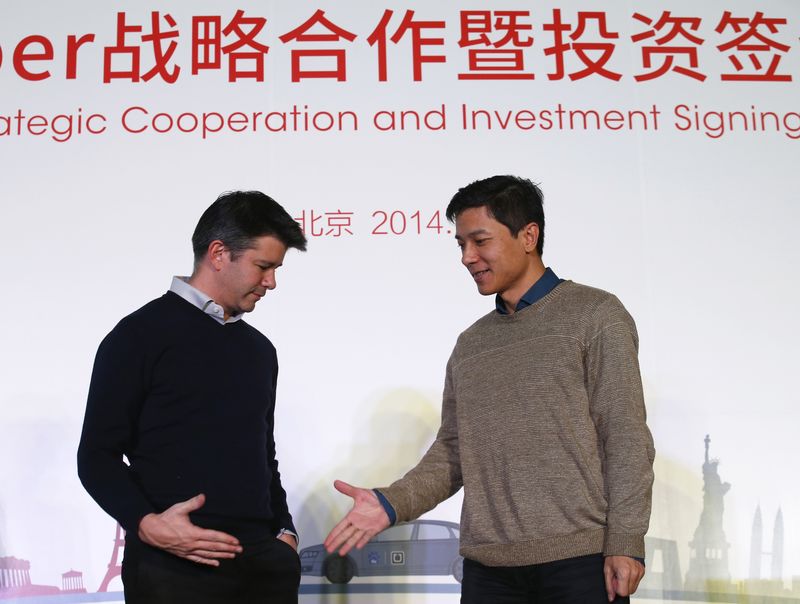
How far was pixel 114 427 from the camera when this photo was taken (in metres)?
1.85

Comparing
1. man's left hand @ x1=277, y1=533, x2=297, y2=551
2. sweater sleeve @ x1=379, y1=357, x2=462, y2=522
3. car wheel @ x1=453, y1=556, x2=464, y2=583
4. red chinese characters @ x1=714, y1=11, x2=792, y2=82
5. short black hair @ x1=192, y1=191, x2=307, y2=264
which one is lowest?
car wheel @ x1=453, y1=556, x2=464, y2=583

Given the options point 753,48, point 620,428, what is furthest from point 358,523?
point 753,48

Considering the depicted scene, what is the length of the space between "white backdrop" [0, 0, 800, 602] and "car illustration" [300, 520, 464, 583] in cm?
5

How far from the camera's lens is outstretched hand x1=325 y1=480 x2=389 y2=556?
1.90m

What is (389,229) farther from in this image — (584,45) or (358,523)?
(358,523)

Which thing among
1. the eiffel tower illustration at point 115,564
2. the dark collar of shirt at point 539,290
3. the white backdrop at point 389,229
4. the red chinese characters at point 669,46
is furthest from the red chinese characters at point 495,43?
the eiffel tower illustration at point 115,564

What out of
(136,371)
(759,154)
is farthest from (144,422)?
(759,154)

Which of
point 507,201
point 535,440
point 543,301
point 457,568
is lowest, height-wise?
point 457,568

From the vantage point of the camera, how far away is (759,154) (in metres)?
3.21

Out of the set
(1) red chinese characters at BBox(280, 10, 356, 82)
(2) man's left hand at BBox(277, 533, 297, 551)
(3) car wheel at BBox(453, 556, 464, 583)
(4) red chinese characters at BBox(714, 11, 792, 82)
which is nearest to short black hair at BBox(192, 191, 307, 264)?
(2) man's left hand at BBox(277, 533, 297, 551)

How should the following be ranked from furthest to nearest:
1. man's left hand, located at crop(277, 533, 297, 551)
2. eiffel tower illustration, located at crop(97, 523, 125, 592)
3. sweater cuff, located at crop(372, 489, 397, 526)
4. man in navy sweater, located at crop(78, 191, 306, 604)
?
1. eiffel tower illustration, located at crop(97, 523, 125, 592)
2. man's left hand, located at crop(277, 533, 297, 551)
3. sweater cuff, located at crop(372, 489, 397, 526)
4. man in navy sweater, located at crop(78, 191, 306, 604)

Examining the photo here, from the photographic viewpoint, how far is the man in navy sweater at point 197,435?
1806mm

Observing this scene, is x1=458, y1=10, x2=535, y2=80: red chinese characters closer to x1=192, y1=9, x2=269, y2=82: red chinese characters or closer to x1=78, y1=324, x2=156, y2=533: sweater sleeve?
x1=192, y1=9, x2=269, y2=82: red chinese characters

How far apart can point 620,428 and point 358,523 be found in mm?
562
